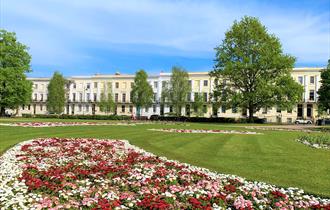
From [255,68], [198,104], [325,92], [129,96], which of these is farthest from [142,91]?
[325,92]

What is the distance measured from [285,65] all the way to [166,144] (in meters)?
35.3

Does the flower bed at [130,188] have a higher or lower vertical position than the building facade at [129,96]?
lower

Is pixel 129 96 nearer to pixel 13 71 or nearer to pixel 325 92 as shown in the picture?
pixel 13 71

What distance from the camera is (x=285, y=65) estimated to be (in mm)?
46781

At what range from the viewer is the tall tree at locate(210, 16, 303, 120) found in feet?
151

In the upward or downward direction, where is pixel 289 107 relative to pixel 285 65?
downward

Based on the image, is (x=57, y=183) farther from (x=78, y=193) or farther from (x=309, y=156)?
(x=309, y=156)

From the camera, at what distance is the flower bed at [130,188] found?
6.62 m

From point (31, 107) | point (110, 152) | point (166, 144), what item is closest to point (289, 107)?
point (166, 144)

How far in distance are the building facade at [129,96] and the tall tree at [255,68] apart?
27190mm

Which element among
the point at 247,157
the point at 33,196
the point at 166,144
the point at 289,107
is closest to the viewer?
the point at 33,196

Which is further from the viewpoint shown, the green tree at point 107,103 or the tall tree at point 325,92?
the green tree at point 107,103

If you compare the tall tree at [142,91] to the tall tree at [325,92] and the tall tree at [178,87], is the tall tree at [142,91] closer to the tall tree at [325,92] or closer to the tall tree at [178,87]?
the tall tree at [178,87]

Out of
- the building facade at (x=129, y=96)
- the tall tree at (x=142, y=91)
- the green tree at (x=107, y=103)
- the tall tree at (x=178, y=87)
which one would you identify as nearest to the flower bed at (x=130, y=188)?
the tall tree at (x=178, y=87)
